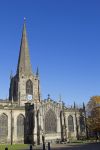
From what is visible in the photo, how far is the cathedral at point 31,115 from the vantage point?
69.4 meters

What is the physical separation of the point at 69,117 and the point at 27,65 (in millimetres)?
22256

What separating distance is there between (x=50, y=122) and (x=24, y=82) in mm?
16432

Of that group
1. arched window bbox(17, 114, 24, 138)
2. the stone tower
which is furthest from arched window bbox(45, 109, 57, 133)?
the stone tower

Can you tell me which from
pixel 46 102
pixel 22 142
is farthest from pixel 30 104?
pixel 22 142

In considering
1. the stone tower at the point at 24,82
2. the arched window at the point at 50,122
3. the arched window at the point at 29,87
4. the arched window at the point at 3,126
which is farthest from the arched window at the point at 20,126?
the arched window at the point at 29,87

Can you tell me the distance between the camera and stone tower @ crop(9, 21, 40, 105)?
80938 mm

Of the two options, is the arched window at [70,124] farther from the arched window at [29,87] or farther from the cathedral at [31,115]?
the arched window at [29,87]

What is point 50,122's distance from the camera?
244 ft

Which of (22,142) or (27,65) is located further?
(27,65)

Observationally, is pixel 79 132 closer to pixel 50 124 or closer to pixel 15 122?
pixel 50 124

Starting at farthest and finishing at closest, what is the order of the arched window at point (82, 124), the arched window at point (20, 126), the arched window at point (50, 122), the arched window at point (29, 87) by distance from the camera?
the arched window at point (82, 124), the arched window at point (29, 87), the arched window at point (50, 122), the arched window at point (20, 126)

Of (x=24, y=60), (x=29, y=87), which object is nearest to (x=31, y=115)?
(x=29, y=87)

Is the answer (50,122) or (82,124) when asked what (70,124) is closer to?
(82,124)

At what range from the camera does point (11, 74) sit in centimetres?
9050
